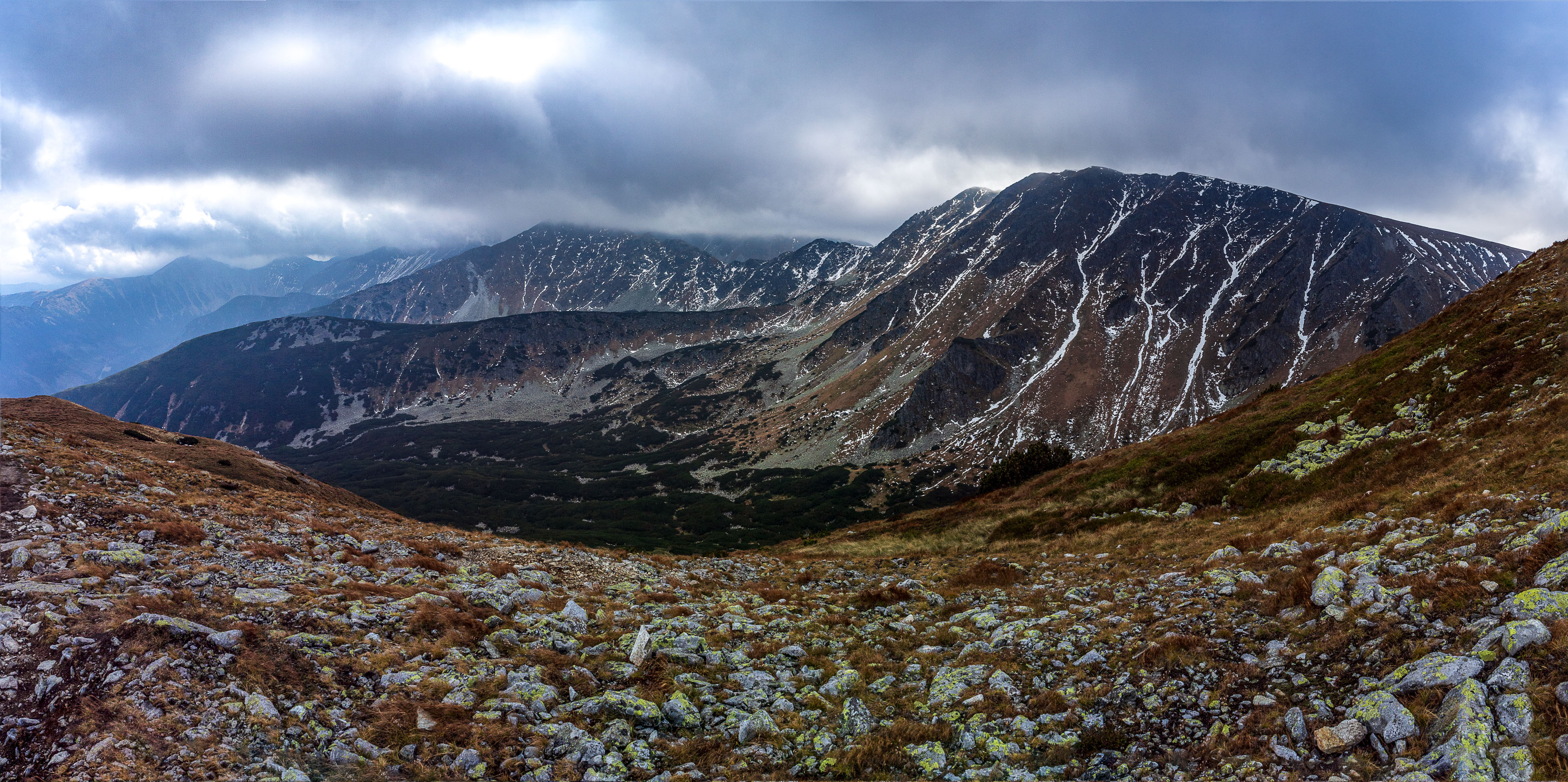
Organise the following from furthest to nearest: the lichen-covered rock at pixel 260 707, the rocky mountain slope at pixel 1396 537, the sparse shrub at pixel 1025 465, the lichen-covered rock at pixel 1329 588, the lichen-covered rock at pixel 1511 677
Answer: the sparse shrub at pixel 1025 465, the lichen-covered rock at pixel 1329 588, the lichen-covered rock at pixel 260 707, the rocky mountain slope at pixel 1396 537, the lichen-covered rock at pixel 1511 677

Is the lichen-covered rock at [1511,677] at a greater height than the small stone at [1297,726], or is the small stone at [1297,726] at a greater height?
the lichen-covered rock at [1511,677]

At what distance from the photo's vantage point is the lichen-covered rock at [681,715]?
11250 mm

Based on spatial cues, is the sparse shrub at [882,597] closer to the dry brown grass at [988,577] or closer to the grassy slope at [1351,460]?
the dry brown grass at [988,577]

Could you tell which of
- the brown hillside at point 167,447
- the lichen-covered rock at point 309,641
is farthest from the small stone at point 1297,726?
the brown hillside at point 167,447

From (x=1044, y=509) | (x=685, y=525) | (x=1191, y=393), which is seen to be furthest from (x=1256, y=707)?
(x=1191, y=393)

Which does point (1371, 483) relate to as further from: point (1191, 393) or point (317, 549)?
point (1191, 393)

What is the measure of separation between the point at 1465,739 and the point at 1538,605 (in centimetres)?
348

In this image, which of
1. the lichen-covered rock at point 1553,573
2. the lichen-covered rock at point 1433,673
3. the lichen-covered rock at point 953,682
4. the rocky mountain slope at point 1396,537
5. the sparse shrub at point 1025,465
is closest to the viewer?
the rocky mountain slope at point 1396,537

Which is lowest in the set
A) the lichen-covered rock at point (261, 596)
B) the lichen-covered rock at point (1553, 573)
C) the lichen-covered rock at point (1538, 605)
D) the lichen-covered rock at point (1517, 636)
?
the lichen-covered rock at point (261, 596)

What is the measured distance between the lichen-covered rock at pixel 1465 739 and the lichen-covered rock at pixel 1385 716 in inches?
10.1

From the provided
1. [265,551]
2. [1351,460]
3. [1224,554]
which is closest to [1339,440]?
[1351,460]

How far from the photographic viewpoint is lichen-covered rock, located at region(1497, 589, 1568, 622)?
27.1 ft

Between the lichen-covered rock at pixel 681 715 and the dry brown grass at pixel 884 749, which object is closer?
the dry brown grass at pixel 884 749

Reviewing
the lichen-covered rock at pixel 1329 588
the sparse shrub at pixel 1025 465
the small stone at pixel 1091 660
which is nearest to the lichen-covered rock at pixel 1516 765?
the lichen-covered rock at pixel 1329 588
